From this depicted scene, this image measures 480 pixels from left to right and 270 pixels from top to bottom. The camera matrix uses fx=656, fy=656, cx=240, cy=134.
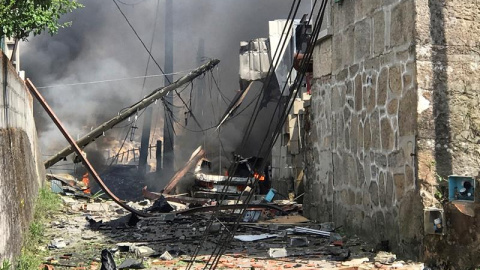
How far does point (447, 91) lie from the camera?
719 cm

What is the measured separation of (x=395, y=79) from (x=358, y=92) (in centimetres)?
119

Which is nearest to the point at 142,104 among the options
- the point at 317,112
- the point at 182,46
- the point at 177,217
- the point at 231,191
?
the point at 231,191

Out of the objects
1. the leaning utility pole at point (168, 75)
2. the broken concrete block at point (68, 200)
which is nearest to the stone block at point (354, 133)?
the broken concrete block at point (68, 200)

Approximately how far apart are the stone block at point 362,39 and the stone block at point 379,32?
18cm

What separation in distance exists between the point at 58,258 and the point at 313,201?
14.4ft

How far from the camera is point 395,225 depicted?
752cm

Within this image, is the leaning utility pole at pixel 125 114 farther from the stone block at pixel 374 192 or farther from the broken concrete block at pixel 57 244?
the stone block at pixel 374 192

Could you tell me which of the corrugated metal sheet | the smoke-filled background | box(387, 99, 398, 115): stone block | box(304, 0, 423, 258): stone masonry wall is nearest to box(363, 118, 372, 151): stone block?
box(304, 0, 423, 258): stone masonry wall

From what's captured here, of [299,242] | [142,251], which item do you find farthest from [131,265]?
[299,242]

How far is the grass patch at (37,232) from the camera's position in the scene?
7.34 meters

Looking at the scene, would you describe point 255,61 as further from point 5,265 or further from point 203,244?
point 5,265

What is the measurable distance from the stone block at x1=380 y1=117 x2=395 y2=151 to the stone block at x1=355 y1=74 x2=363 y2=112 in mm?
796

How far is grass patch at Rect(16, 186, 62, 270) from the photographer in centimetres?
734

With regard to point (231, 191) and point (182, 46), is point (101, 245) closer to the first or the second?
point (231, 191)
